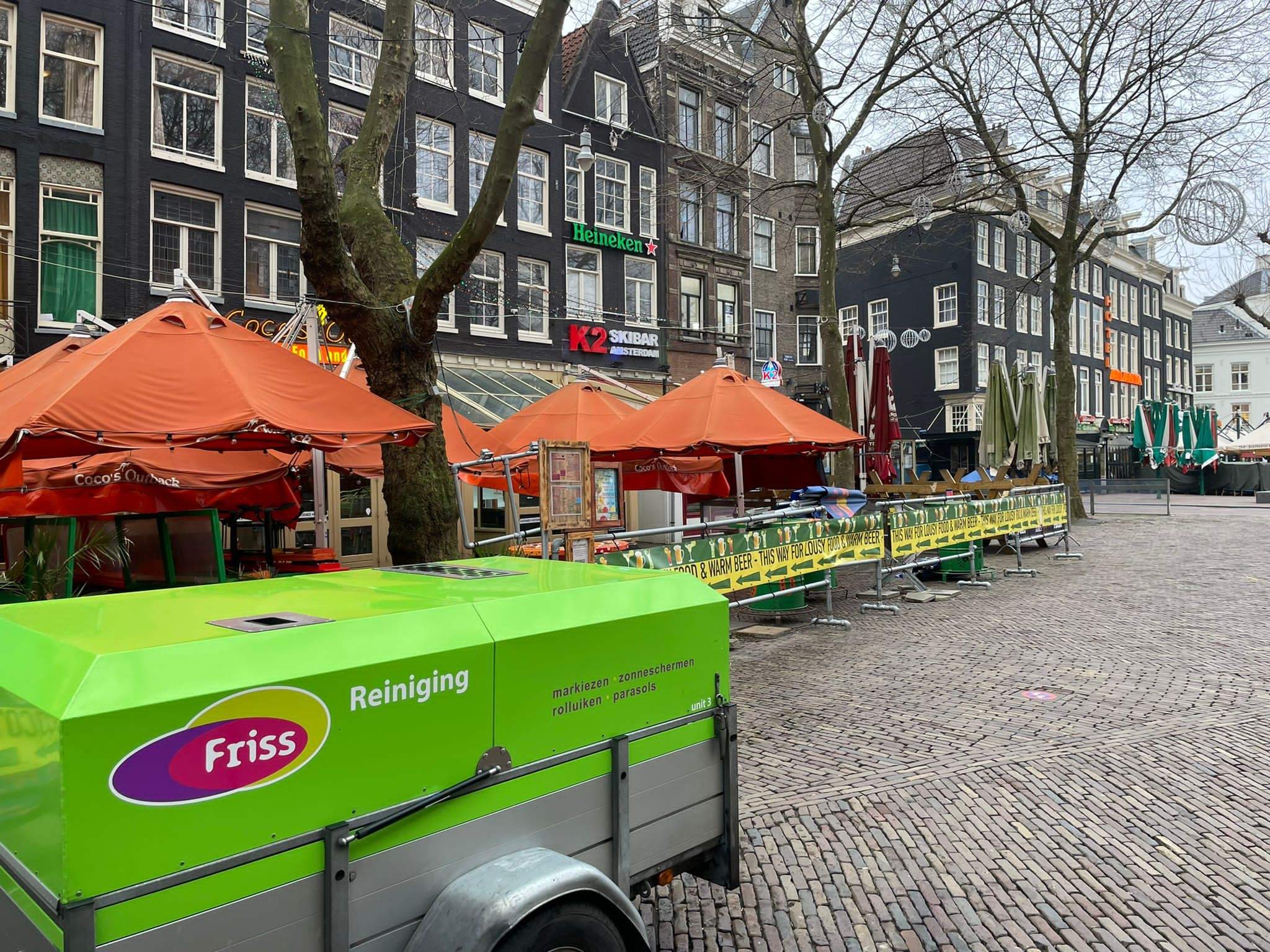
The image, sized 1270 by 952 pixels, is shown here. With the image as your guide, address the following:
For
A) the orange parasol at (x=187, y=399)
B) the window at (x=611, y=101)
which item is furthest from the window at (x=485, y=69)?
the orange parasol at (x=187, y=399)

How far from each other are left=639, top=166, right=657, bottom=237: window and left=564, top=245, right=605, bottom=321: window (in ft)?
7.00

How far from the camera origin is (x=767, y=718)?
658cm

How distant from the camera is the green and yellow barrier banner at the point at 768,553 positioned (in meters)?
7.78

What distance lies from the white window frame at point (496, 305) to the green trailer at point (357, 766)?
17.4 metres

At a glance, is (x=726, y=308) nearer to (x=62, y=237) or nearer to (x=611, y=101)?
(x=611, y=101)

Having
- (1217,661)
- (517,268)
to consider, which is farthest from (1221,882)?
(517,268)

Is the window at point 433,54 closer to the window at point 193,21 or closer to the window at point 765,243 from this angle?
the window at point 193,21

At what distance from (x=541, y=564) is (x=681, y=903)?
5.43 ft

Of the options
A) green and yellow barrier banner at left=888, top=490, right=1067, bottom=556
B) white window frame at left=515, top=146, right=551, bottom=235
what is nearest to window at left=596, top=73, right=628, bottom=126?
white window frame at left=515, top=146, right=551, bottom=235

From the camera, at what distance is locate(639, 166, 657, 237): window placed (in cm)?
2441

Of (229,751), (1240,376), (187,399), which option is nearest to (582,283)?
(187,399)

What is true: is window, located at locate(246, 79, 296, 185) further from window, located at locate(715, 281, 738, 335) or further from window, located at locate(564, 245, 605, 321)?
window, located at locate(715, 281, 738, 335)

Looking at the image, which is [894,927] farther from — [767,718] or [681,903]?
[767,718]

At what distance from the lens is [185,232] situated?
51.5 feet
